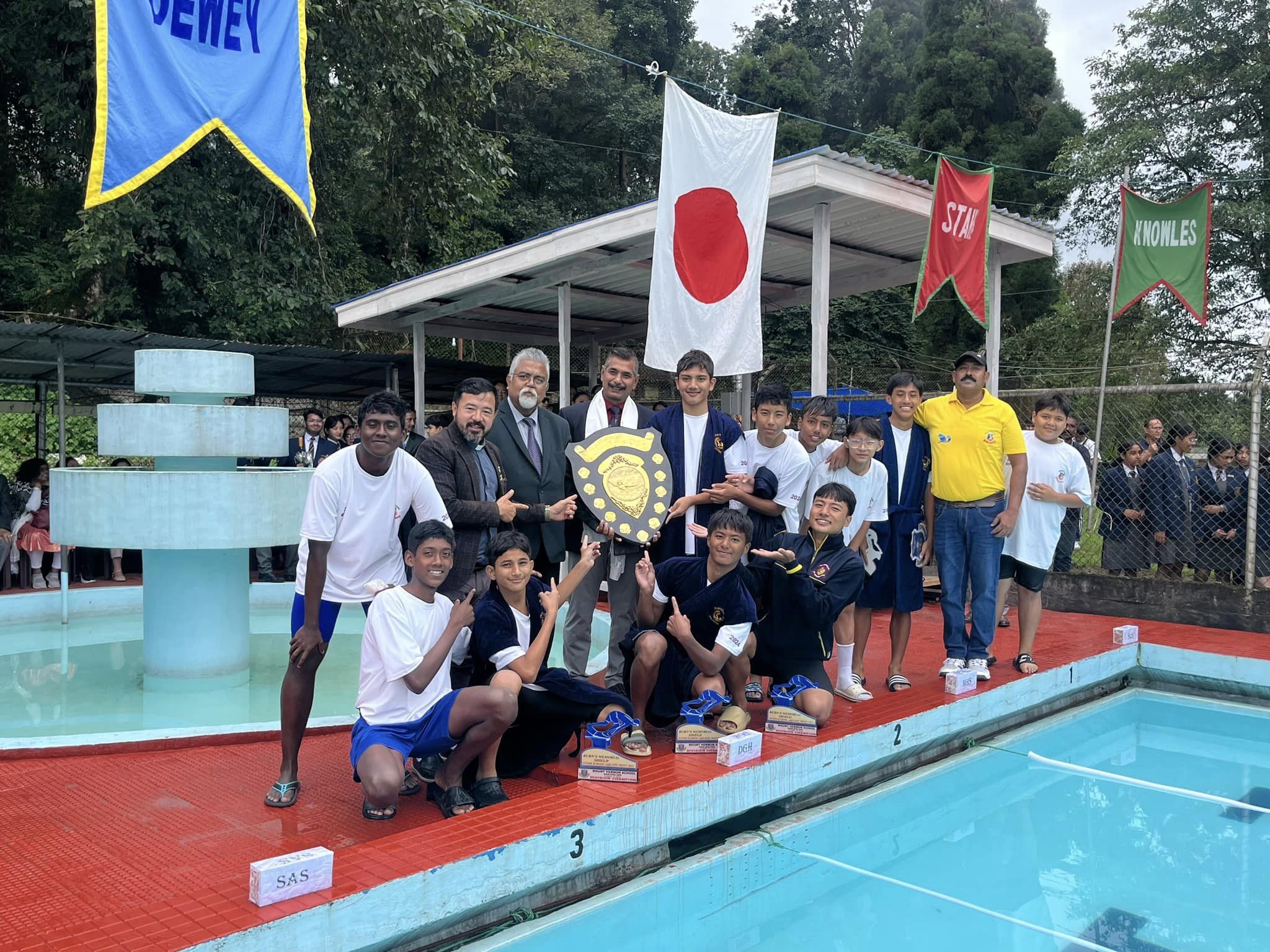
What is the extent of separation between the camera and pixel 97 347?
443 inches

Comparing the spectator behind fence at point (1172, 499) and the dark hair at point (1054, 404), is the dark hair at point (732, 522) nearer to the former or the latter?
the dark hair at point (1054, 404)

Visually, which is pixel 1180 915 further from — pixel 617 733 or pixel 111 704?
pixel 111 704

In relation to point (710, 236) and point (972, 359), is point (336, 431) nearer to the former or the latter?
point (710, 236)

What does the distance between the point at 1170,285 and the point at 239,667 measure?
31.7 feet

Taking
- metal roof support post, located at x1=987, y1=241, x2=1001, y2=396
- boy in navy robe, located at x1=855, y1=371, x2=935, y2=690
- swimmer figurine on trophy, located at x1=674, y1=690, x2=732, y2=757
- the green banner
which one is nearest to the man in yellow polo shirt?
boy in navy robe, located at x1=855, y1=371, x2=935, y2=690

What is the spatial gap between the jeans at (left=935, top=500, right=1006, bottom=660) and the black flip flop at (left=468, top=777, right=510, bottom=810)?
10.5ft

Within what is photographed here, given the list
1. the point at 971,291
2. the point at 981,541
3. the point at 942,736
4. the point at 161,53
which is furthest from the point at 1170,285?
the point at 161,53

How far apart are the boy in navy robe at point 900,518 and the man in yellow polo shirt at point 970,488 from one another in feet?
0.36

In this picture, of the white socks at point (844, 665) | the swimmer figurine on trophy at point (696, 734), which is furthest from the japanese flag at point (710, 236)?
the swimmer figurine on trophy at point (696, 734)

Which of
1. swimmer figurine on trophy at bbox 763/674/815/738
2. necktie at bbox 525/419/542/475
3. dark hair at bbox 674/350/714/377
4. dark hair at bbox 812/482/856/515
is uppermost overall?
dark hair at bbox 674/350/714/377

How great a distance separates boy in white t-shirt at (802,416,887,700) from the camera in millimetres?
5605

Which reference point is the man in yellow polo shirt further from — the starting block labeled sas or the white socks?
the starting block labeled sas

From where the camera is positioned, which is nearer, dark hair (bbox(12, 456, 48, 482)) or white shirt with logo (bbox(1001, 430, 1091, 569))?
white shirt with logo (bbox(1001, 430, 1091, 569))

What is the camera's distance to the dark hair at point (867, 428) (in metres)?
5.58
